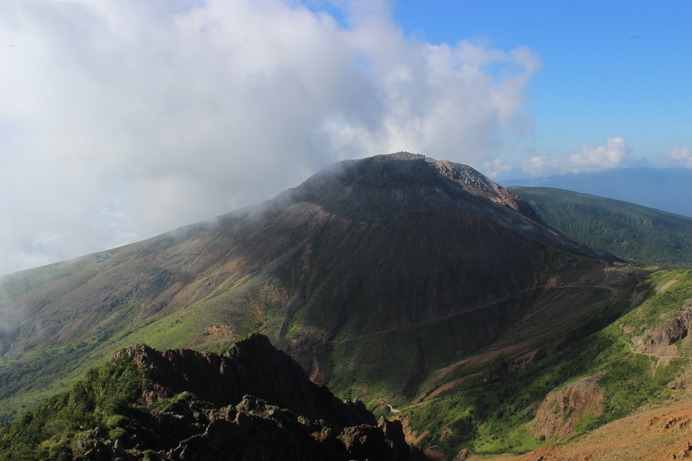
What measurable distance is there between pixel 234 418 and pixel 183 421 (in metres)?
4.32

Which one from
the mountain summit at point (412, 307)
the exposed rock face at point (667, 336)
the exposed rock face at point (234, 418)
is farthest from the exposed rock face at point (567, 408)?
the exposed rock face at point (234, 418)

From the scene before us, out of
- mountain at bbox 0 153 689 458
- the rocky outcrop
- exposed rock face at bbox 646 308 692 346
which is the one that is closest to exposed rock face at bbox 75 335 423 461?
the rocky outcrop

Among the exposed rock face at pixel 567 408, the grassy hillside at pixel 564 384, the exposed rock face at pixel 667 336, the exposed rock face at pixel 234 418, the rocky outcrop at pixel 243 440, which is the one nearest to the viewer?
the rocky outcrop at pixel 243 440

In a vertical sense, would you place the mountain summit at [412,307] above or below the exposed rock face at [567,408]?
above

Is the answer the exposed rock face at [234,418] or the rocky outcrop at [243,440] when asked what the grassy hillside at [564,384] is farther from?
the rocky outcrop at [243,440]

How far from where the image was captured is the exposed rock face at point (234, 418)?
37.6 meters

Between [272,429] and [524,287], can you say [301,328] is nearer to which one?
[524,287]

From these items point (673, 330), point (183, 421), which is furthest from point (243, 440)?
point (673, 330)

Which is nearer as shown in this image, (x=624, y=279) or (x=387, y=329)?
(x=624, y=279)

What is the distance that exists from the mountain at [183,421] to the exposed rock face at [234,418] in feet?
0.30

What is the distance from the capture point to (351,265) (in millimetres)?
187625

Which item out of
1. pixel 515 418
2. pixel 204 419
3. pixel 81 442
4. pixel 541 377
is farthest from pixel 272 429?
pixel 541 377

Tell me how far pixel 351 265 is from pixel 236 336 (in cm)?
4849

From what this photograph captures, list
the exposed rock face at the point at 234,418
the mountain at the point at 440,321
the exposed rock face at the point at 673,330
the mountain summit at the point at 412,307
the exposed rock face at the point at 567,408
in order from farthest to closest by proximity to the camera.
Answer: the mountain summit at the point at 412,307
the mountain at the point at 440,321
the exposed rock face at the point at 673,330
the exposed rock face at the point at 567,408
the exposed rock face at the point at 234,418
